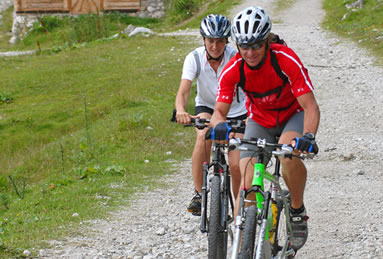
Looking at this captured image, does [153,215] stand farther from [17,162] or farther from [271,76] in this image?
[17,162]

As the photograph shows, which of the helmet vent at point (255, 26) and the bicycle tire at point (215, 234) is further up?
the helmet vent at point (255, 26)

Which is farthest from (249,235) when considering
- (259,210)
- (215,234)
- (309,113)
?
(309,113)

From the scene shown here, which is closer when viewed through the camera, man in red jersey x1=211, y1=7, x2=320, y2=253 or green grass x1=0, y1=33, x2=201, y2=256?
Answer: man in red jersey x1=211, y1=7, x2=320, y2=253

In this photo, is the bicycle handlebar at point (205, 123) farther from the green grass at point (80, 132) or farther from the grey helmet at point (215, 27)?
the green grass at point (80, 132)

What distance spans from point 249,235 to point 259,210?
0.79 ft

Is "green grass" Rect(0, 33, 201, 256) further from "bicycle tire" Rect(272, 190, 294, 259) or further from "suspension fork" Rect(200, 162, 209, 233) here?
"bicycle tire" Rect(272, 190, 294, 259)

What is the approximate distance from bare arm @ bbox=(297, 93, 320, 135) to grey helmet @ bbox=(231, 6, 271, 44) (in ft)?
1.79

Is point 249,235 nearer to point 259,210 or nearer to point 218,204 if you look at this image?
point 259,210

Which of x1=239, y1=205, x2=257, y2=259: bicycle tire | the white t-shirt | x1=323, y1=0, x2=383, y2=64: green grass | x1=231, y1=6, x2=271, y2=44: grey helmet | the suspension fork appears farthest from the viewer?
x1=323, y1=0, x2=383, y2=64: green grass

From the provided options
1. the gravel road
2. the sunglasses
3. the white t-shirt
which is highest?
the sunglasses

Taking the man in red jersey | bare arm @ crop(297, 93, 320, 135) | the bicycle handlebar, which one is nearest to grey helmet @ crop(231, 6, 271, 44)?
the man in red jersey

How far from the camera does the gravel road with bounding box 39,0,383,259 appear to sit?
576 cm

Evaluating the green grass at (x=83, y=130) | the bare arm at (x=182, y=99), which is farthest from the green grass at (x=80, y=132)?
the bare arm at (x=182, y=99)

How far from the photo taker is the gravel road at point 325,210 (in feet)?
18.9
